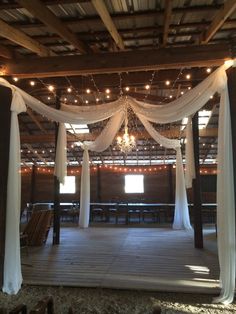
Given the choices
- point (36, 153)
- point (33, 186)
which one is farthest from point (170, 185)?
point (33, 186)

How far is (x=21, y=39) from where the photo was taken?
4.17 m

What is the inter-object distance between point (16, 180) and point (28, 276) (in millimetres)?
1525

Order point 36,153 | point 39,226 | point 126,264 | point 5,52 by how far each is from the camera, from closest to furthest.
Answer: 1. point 5,52
2. point 126,264
3. point 39,226
4. point 36,153

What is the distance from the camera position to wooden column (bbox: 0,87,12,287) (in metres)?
4.23

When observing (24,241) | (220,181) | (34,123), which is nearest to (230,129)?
(220,181)

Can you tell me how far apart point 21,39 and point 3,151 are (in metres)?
1.55

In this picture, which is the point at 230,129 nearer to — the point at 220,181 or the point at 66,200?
the point at 220,181

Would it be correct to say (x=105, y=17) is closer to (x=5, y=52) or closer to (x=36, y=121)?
(x=5, y=52)

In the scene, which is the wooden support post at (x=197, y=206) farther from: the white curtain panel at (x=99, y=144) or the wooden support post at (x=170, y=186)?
the wooden support post at (x=170, y=186)

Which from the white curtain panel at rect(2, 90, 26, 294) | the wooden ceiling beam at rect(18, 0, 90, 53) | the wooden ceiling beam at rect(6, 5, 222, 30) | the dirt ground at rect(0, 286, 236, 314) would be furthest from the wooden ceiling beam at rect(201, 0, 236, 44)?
the dirt ground at rect(0, 286, 236, 314)

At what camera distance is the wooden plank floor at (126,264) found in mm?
4277

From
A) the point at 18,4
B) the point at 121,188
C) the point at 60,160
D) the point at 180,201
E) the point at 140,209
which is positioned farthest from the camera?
the point at 121,188


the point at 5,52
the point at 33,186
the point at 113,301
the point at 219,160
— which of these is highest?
the point at 5,52

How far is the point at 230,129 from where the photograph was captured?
397 centimetres
